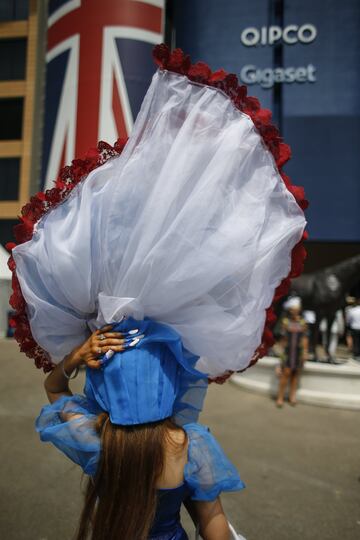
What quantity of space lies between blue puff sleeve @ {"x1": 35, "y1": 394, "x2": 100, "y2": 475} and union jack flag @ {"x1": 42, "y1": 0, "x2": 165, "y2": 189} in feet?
28.7

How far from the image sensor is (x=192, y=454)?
3.35 ft

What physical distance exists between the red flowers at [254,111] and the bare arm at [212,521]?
40 centimetres

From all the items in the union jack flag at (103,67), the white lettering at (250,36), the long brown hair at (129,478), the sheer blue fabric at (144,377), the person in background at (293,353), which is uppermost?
the white lettering at (250,36)

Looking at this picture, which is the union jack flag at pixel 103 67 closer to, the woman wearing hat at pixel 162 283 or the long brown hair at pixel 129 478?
the woman wearing hat at pixel 162 283

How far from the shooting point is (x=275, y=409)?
5277 mm

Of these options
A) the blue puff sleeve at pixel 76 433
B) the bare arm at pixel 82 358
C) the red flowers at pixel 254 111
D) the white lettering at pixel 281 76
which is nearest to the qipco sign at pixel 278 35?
the white lettering at pixel 281 76

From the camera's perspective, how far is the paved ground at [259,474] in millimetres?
2602

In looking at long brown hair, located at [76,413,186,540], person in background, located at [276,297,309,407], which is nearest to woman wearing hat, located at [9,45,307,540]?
long brown hair, located at [76,413,186,540]

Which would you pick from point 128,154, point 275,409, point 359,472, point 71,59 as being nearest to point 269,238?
point 128,154

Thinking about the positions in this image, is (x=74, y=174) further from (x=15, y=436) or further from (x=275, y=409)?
→ (x=275, y=409)

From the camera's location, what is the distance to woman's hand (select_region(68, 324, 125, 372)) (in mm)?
1025

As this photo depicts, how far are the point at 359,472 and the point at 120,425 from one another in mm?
3218

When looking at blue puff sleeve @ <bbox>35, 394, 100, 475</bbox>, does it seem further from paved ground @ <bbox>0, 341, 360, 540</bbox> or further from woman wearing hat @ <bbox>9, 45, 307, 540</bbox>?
paved ground @ <bbox>0, 341, 360, 540</bbox>

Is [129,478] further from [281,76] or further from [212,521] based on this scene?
[281,76]
